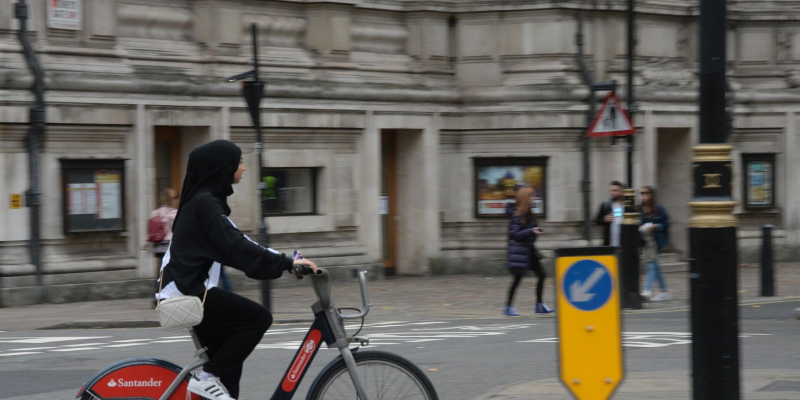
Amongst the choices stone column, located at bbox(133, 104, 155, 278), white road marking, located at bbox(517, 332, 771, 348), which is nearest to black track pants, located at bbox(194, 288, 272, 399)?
white road marking, located at bbox(517, 332, 771, 348)

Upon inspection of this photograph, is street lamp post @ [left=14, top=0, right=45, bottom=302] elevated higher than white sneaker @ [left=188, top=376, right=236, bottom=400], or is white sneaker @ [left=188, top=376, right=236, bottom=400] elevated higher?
street lamp post @ [left=14, top=0, right=45, bottom=302]

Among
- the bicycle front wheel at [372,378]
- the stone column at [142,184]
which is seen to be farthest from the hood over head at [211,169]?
the stone column at [142,184]

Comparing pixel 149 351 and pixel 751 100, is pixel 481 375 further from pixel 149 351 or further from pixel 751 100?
pixel 751 100

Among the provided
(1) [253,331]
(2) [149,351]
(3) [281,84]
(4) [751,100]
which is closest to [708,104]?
(1) [253,331]

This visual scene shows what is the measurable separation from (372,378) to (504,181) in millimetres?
16722

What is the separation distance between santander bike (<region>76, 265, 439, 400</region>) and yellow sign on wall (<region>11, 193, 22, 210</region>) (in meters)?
11.6

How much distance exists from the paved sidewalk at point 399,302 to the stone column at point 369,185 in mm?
900

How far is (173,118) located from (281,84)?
7.23ft

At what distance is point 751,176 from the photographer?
24766 mm

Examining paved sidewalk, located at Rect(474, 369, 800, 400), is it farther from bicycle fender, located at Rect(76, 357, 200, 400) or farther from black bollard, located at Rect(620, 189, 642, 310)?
black bollard, located at Rect(620, 189, 642, 310)

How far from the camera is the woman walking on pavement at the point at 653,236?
17.0 meters

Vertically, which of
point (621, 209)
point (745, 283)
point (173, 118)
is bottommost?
point (745, 283)

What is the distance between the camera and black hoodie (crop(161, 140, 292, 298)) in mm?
5699

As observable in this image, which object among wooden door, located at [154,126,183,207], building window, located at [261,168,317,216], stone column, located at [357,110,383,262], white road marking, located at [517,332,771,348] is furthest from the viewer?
stone column, located at [357,110,383,262]
